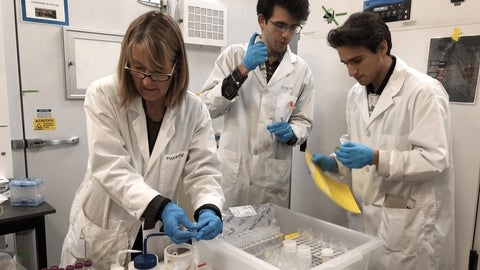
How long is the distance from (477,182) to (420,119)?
384 mm

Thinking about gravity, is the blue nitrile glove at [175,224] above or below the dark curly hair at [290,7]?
below

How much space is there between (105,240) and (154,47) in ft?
2.03

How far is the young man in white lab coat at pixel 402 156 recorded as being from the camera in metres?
1.30

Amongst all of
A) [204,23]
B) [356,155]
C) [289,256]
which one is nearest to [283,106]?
[356,155]

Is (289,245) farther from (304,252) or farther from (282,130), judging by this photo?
(282,130)

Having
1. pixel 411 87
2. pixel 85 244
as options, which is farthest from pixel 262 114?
pixel 85 244

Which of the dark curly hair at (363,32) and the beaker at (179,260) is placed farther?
the dark curly hair at (363,32)

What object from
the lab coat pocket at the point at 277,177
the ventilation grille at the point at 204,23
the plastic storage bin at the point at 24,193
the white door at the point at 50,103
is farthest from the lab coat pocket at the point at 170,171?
the ventilation grille at the point at 204,23

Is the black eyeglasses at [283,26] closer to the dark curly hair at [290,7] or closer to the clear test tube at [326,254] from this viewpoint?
the dark curly hair at [290,7]

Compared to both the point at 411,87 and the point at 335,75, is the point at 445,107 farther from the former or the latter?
the point at 335,75

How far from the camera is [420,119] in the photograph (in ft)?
4.30

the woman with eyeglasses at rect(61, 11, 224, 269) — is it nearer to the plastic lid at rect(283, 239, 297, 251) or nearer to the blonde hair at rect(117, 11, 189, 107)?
the blonde hair at rect(117, 11, 189, 107)

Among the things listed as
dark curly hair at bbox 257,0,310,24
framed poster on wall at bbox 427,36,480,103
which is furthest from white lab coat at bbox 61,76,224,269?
framed poster on wall at bbox 427,36,480,103

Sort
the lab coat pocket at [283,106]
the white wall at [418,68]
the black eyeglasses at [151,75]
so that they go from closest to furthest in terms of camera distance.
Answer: the black eyeglasses at [151,75]
the white wall at [418,68]
the lab coat pocket at [283,106]
